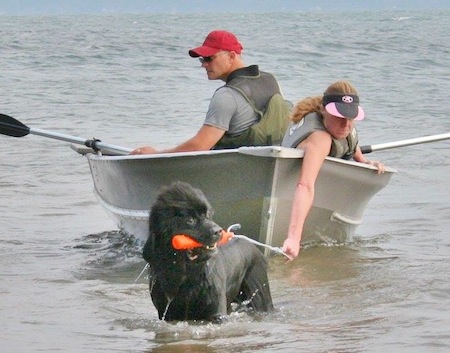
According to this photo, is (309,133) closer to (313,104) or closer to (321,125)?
(321,125)

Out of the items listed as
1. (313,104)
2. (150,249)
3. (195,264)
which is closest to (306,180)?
(313,104)

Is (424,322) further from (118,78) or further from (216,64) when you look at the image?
(118,78)

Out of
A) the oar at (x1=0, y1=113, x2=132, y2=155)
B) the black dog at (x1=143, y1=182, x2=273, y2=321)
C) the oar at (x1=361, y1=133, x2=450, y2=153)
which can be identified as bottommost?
the oar at (x1=0, y1=113, x2=132, y2=155)

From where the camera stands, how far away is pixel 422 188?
40.8 feet

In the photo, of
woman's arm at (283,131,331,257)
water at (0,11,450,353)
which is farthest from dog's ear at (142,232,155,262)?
woman's arm at (283,131,331,257)

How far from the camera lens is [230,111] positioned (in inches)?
326

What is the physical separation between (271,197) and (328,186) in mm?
510

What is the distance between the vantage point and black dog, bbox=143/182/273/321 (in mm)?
5605

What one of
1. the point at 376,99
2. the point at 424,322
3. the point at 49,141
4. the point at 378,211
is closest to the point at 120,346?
the point at 424,322

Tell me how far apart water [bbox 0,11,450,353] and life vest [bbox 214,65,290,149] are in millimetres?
909

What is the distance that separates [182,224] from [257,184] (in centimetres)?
268

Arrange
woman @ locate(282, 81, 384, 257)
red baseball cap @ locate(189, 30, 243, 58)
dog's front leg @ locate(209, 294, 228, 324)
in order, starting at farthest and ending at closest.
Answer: red baseball cap @ locate(189, 30, 243, 58), woman @ locate(282, 81, 384, 257), dog's front leg @ locate(209, 294, 228, 324)

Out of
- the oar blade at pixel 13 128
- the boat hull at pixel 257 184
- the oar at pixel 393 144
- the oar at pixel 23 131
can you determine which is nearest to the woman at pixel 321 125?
the boat hull at pixel 257 184

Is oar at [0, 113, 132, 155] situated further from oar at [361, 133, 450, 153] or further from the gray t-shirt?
oar at [361, 133, 450, 153]
